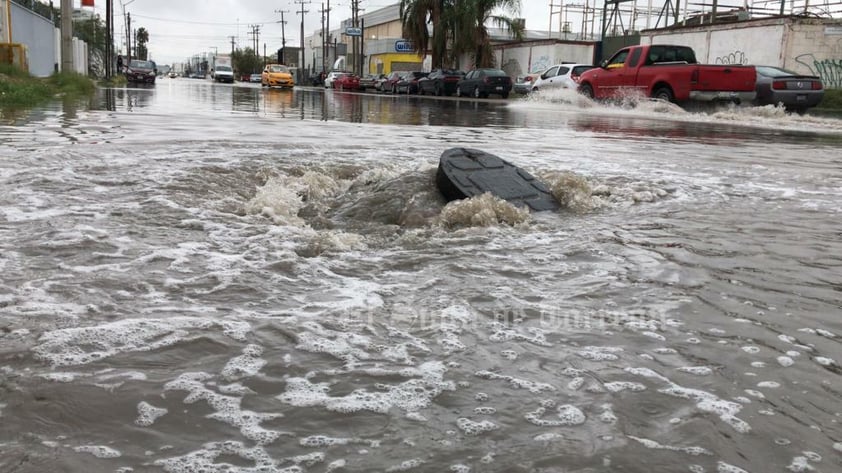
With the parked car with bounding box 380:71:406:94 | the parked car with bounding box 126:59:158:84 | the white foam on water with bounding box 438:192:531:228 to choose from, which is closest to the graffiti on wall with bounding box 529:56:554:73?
the parked car with bounding box 380:71:406:94

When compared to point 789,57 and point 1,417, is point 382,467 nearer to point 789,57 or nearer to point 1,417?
point 1,417

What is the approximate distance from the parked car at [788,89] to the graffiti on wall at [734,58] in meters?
8.93

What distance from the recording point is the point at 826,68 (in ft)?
80.7

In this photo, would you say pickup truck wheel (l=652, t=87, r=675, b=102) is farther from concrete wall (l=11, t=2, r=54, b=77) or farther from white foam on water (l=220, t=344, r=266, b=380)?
concrete wall (l=11, t=2, r=54, b=77)

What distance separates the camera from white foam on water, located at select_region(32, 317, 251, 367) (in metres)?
2.44

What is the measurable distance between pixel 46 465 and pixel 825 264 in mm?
3838

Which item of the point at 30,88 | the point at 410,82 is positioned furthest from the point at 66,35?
the point at 410,82

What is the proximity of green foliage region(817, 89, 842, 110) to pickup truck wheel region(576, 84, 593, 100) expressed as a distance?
7.50 meters

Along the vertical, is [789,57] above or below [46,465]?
above

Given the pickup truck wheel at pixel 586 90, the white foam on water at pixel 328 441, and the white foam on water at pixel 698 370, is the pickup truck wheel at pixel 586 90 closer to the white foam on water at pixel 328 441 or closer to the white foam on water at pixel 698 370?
the white foam on water at pixel 698 370

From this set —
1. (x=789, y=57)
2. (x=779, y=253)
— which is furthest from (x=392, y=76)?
(x=779, y=253)

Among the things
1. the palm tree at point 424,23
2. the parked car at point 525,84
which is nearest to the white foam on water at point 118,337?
the parked car at point 525,84

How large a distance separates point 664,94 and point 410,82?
2002cm

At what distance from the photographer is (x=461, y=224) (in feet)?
16.0
